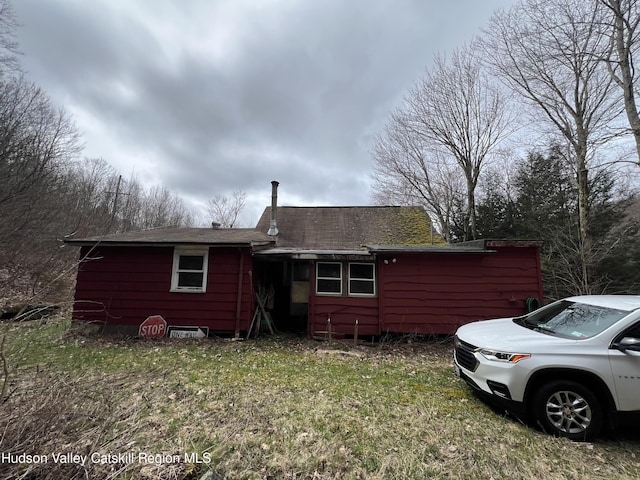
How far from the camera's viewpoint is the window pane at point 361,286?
8.90 m

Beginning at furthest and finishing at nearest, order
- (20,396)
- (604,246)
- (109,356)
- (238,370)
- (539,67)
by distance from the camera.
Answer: (539,67)
(604,246)
(109,356)
(238,370)
(20,396)

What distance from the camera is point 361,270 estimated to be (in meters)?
9.04

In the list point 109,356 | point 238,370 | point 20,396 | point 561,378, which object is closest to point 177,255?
point 109,356

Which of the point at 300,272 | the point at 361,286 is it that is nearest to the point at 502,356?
the point at 361,286

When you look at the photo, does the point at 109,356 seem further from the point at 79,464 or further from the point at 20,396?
the point at 79,464

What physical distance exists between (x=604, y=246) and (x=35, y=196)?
2603cm

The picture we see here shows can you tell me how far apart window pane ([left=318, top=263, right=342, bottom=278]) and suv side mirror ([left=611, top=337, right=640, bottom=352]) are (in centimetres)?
637

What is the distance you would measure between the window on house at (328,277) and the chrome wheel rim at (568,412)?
5.93m

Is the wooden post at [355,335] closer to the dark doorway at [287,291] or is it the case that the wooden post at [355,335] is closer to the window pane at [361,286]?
the window pane at [361,286]

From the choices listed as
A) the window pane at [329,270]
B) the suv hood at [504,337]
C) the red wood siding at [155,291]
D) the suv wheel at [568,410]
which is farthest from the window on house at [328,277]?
the suv wheel at [568,410]

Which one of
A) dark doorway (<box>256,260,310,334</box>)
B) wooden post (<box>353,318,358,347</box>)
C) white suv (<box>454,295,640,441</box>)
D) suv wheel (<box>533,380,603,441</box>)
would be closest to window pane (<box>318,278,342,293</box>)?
dark doorway (<box>256,260,310,334</box>)

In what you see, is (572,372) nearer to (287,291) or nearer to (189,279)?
(189,279)

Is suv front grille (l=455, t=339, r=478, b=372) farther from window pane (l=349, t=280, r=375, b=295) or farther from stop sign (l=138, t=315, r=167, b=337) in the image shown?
stop sign (l=138, t=315, r=167, b=337)

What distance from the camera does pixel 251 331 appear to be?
8914 mm
